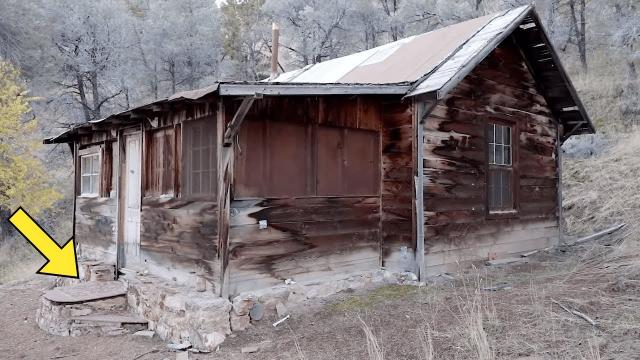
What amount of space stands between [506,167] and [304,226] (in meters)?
4.42

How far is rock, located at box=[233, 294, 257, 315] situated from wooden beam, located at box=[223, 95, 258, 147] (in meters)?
1.87

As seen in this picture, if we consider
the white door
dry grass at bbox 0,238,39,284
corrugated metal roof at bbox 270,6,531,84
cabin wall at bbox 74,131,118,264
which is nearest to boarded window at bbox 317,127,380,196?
corrugated metal roof at bbox 270,6,531,84

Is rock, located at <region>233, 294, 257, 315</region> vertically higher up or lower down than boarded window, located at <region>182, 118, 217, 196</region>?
lower down

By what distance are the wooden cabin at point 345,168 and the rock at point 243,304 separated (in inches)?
6.1

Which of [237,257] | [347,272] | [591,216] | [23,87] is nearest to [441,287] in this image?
[347,272]

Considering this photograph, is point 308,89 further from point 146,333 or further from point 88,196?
point 88,196

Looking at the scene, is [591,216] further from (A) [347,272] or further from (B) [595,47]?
(B) [595,47]

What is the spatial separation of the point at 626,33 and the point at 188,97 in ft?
55.8

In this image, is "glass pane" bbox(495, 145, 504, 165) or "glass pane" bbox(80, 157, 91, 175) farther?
"glass pane" bbox(80, 157, 91, 175)

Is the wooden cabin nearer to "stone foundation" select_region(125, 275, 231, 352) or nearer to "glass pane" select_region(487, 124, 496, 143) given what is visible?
"glass pane" select_region(487, 124, 496, 143)

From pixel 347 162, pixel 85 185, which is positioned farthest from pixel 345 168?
pixel 85 185

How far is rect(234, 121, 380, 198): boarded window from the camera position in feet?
20.8

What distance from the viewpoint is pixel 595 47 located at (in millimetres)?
22891

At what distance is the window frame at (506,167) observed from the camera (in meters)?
8.73
